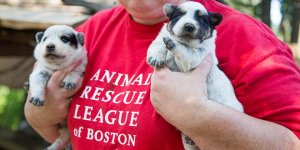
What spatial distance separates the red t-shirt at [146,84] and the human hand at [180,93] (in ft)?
0.27

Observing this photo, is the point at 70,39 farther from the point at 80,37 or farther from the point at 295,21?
the point at 295,21

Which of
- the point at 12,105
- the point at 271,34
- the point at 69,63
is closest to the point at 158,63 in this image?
the point at 271,34

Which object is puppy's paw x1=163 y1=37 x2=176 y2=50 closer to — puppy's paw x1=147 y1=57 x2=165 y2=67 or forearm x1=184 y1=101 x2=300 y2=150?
puppy's paw x1=147 y1=57 x2=165 y2=67

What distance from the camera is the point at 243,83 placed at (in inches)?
75.8

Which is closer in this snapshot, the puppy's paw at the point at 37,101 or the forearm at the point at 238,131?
the forearm at the point at 238,131

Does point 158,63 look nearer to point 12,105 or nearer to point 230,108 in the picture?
point 230,108

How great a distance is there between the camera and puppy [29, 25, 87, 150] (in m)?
2.34

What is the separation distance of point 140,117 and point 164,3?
1.50 feet

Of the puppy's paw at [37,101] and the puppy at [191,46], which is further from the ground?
the puppy at [191,46]

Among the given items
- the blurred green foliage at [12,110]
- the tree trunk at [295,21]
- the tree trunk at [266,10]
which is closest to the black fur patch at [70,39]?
the tree trunk at [266,10]

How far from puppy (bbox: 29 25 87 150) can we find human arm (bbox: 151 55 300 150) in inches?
23.3

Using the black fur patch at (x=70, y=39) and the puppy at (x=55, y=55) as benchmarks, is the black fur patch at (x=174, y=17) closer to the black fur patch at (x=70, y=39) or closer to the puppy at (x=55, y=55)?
the puppy at (x=55, y=55)

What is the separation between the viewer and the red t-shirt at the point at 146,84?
1890mm

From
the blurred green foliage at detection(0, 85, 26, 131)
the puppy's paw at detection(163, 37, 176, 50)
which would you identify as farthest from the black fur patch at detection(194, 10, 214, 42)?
the blurred green foliage at detection(0, 85, 26, 131)
